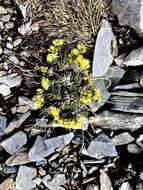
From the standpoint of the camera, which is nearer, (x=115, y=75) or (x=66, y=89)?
(x=66, y=89)

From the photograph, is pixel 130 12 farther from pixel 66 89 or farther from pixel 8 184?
pixel 8 184

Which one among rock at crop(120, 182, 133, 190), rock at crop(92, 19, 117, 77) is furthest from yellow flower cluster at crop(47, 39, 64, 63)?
rock at crop(120, 182, 133, 190)

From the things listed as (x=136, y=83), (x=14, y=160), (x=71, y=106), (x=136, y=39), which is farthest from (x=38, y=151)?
(x=136, y=39)

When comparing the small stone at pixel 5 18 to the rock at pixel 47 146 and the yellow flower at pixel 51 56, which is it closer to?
the yellow flower at pixel 51 56

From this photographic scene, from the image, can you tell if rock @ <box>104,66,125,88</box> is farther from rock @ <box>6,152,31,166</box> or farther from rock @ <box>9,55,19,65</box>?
rock @ <box>6,152,31,166</box>


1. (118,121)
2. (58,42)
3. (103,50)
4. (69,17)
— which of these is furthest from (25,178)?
(69,17)

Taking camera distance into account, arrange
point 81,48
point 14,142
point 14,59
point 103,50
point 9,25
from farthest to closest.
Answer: point 9,25
point 14,59
point 103,50
point 14,142
point 81,48
